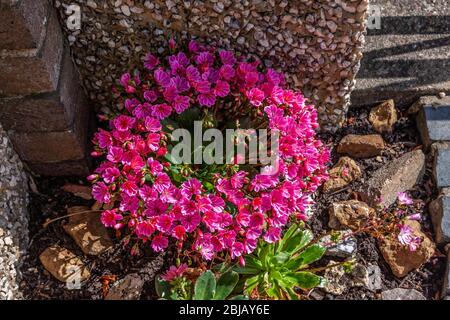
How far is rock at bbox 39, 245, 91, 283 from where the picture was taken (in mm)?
2998

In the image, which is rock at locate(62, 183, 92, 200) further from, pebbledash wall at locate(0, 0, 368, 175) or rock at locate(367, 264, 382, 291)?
rock at locate(367, 264, 382, 291)

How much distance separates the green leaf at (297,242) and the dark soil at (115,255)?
0.76ft

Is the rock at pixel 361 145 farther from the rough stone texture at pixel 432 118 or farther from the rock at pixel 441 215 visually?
the rock at pixel 441 215

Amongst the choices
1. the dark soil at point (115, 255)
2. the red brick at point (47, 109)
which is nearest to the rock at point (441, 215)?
the dark soil at point (115, 255)

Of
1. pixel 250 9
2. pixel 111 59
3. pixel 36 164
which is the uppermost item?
pixel 250 9

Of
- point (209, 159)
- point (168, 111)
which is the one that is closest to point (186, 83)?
point (168, 111)

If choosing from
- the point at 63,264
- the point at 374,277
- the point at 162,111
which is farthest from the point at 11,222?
the point at 374,277

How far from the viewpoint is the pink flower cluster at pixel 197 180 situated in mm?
2592

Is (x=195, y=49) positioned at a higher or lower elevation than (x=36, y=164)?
higher

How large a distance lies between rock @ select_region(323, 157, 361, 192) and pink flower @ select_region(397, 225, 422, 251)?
0.44 metres

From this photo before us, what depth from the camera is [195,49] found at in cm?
288

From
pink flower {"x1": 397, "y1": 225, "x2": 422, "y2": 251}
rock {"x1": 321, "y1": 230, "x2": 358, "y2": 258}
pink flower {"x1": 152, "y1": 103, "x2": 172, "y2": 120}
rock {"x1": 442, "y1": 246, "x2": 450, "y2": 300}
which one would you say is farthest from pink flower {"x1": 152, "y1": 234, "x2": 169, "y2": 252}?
rock {"x1": 442, "y1": 246, "x2": 450, "y2": 300}

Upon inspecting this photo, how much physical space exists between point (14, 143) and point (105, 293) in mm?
859

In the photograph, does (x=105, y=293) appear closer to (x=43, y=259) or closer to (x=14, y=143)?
(x=43, y=259)
